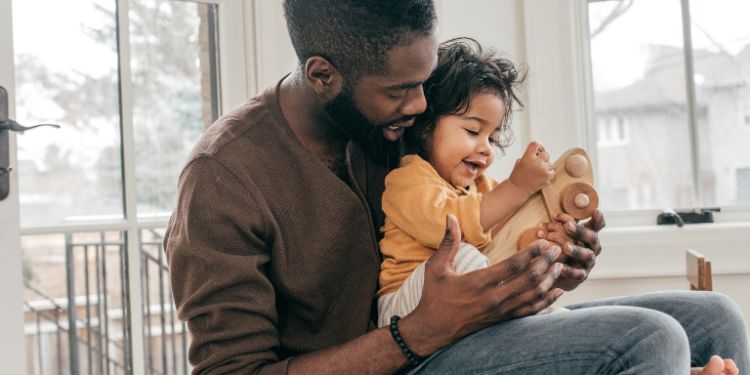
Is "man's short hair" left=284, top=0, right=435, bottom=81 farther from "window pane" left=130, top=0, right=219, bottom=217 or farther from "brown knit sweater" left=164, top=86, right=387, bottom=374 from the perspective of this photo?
"window pane" left=130, top=0, right=219, bottom=217

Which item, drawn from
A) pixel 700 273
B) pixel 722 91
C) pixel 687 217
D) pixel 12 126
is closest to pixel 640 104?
pixel 722 91

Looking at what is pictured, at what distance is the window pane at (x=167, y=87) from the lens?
6.18 feet

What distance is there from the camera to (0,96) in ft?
5.12

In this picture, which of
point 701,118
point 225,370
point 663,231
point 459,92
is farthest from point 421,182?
point 701,118

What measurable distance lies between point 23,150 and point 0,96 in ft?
0.63

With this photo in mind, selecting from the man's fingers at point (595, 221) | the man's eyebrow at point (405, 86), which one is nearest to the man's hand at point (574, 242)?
the man's fingers at point (595, 221)

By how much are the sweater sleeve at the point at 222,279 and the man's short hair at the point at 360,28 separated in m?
0.26

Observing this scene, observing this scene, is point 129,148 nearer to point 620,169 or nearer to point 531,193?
point 531,193

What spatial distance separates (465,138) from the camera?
1.35 metres

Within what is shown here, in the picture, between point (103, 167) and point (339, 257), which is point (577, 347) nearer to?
point (339, 257)

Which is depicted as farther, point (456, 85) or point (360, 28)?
point (456, 85)

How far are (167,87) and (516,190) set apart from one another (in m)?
1.02

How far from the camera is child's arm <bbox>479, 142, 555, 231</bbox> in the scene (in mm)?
1283

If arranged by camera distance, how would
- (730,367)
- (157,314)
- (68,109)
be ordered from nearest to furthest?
(730,367)
(68,109)
(157,314)
